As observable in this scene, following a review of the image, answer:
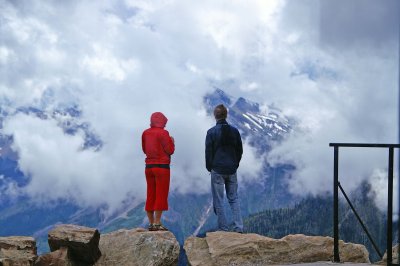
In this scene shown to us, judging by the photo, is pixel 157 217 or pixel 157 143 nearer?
pixel 157 143

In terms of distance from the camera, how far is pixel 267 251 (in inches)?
449

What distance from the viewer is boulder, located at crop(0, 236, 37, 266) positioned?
1027 cm

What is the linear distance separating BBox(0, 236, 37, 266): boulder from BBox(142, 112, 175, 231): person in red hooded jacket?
251cm

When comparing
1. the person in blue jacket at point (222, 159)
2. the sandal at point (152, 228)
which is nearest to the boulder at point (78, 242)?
the sandal at point (152, 228)

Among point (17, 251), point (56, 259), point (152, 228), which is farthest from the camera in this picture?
point (152, 228)

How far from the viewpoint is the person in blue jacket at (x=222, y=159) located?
12.3 m

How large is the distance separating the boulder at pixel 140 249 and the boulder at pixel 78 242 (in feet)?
0.94

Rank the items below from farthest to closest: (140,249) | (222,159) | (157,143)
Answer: (222,159) < (157,143) < (140,249)

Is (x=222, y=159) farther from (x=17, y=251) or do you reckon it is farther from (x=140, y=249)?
(x=17, y=251)

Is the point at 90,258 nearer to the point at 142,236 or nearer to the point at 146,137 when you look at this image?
the point at 142,236

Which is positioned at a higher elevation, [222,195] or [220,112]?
[220,112]

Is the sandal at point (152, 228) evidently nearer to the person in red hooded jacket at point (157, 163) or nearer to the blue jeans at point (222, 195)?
the person in red hooded jacket at point (157, 163)

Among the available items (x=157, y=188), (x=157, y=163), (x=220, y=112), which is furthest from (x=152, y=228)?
Answer: (x=220, y=112)

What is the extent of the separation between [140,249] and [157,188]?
4.79 ft
